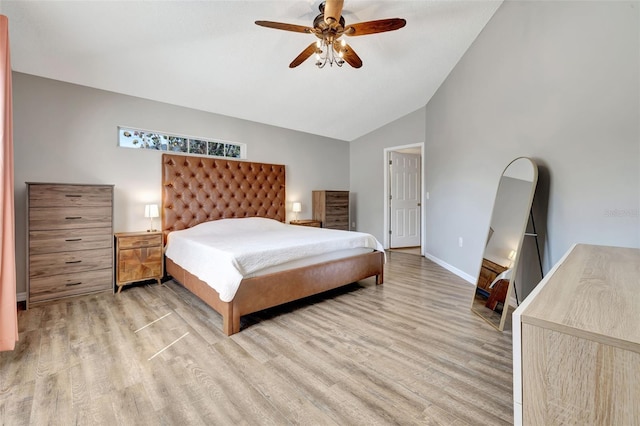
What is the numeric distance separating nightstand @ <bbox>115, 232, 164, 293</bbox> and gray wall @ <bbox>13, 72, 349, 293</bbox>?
1.31 ft

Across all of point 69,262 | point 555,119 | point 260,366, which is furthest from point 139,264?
point 555,119

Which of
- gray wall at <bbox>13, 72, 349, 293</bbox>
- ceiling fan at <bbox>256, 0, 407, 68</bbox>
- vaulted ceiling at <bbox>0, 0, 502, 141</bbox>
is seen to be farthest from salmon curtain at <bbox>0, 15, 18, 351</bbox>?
ceiling fan at <bbox>256, 0, 407, 68</bbox>

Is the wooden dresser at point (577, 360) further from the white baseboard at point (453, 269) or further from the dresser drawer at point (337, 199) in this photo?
the dresser drawer at point (337, 199)

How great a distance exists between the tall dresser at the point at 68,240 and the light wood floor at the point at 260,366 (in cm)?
25

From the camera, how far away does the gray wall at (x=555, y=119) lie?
1.59m

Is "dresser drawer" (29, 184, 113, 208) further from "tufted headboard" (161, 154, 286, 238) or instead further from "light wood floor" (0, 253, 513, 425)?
"light wood floor" (0, 253, 513, 425)

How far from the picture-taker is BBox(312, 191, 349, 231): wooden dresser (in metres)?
5.31

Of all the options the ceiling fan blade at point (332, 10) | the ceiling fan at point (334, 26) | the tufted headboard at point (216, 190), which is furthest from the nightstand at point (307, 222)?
the ceiling fan blade at point (332, 10)

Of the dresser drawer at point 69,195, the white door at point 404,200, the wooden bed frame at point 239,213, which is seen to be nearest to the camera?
the wooden bed frame at point 239,213

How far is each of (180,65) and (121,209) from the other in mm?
1877

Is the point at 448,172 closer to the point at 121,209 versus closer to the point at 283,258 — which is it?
the point at 283,258

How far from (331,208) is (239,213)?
1829 mm

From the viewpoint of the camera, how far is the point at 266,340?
2.09m

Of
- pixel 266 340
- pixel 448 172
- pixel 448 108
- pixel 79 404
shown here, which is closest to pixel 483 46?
pixel 448 108
